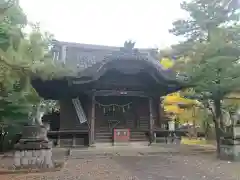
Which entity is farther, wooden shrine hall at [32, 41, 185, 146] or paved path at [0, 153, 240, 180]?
wooden shrine hall at [32, 41, 185, 146]

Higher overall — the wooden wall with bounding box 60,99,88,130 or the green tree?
the green tree

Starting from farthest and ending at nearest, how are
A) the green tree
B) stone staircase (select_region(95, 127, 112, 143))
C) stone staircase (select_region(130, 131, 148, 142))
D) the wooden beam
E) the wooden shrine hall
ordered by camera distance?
stone staircase (select_region(130, 131, 148, 142)) → stone staircase (select_region(95, 127, 112, 143)) → the wooden beam → the wooden shrine hall → the green tree

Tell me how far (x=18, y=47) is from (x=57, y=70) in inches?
264

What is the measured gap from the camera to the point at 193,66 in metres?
12.1

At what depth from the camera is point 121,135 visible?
15.4 meters

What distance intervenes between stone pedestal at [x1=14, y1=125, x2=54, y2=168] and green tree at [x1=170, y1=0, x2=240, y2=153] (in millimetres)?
6866

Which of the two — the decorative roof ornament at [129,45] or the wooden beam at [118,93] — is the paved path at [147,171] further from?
the decorative roof ornament at [129,45]

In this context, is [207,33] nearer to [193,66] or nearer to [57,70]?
[193,66]

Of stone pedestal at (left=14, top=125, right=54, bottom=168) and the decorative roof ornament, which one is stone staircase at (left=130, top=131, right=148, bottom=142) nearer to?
the decorative roof ornament

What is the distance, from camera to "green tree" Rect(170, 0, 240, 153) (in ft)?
36.6

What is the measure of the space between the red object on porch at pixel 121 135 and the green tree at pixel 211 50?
4.82m

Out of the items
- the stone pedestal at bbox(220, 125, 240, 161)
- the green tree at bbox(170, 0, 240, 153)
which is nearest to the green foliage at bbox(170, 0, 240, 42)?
the green tree at bbox(170, 0, 240, 153)

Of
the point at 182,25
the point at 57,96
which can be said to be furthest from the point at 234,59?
the point at 57,96

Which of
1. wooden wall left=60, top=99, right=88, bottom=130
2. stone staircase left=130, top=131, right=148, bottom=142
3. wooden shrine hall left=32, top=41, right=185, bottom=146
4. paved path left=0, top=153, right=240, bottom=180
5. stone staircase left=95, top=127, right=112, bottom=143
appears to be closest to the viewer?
paved path left=0, top=153, right=240, bottom=180
